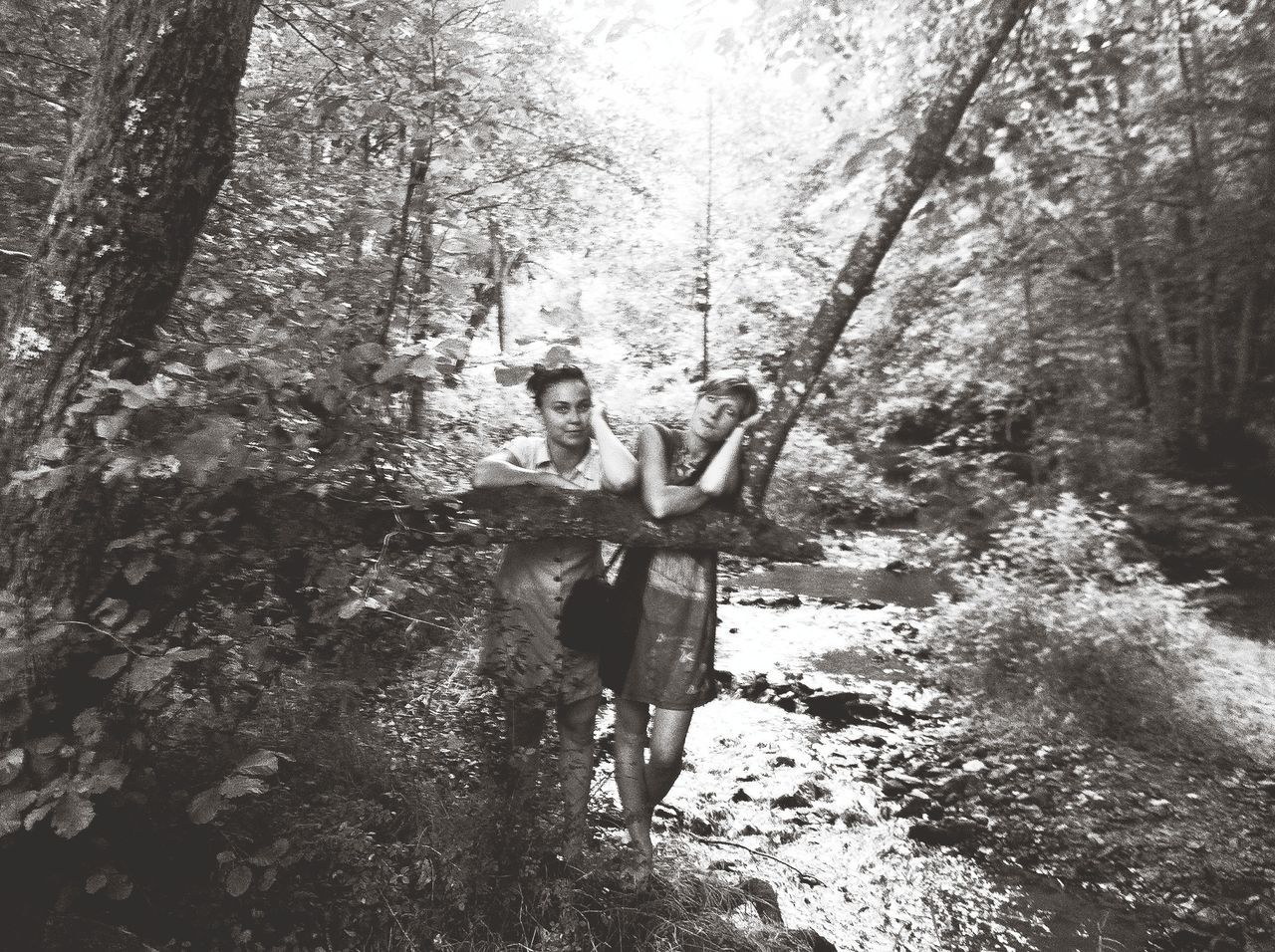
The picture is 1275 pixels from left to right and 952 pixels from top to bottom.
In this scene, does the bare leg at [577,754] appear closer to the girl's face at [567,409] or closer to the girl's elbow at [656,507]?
the girl's elbow at [656,507]

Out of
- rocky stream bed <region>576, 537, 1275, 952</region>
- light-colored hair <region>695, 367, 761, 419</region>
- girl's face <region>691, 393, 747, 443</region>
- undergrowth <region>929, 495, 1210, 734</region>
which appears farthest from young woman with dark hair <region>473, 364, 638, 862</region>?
undergrowth <region>929, 495, 1210, 734</region>

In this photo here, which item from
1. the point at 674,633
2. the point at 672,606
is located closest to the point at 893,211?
the point at 672,606

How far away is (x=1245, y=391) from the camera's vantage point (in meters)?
10.5

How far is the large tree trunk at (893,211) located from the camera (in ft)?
14.4

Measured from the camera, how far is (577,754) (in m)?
3.58

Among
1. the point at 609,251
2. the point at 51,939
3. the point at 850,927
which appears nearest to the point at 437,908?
the point at 51,939

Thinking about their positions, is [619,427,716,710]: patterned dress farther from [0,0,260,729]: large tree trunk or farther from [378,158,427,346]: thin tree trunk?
[0,0,260,729]: large tree trunk

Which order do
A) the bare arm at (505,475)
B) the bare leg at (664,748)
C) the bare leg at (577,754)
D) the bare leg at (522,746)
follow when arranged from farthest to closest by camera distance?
the bare leg at (664,748) → the bare leg at (577,754) → the bare arm at (505,475) → the bare leg at (522,746)

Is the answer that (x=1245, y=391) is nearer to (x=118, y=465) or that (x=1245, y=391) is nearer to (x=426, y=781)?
(x=426, y=781)

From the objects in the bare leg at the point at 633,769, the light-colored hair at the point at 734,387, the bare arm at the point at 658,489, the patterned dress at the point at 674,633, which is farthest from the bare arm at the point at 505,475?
the bare leg at the point at 633,769

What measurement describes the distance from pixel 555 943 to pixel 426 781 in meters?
0.82

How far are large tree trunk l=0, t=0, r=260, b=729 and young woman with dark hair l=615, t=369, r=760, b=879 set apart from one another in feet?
6.80

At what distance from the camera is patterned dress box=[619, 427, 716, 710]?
3.53 meters

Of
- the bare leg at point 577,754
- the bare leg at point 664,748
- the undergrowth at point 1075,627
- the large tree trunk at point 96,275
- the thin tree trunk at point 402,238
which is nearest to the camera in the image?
the large tree trunk at point 96,275
